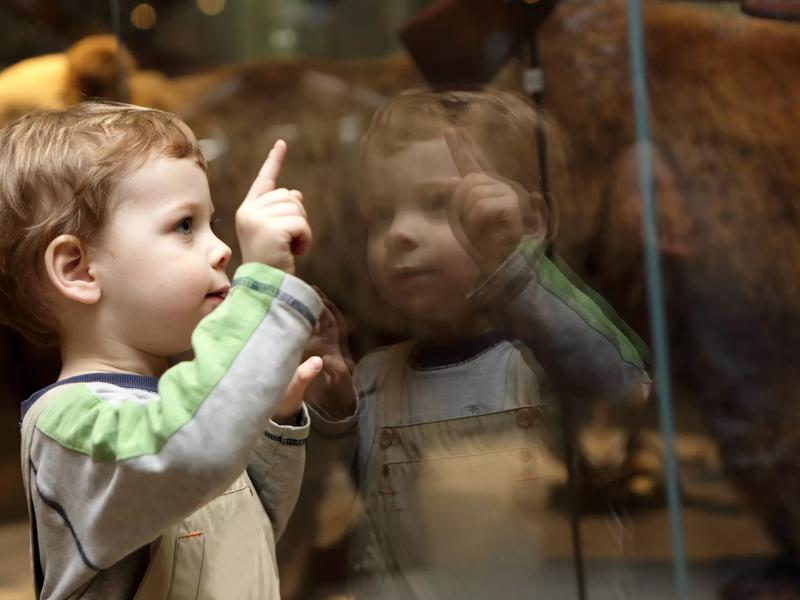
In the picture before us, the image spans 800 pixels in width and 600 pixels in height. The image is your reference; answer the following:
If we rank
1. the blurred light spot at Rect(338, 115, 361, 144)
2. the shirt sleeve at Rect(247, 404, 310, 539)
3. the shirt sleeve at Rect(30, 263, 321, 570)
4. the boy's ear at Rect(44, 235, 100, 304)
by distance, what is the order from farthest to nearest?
the blurred light spot at Rect(338, 115, 361, 144) < the shirt sleeve at Rect(247, 404, 310, 539) < the boy's ear at Rect(44, 235, 100, 304) < the shirt sleeve at Rect(30, 263, 321, 570)

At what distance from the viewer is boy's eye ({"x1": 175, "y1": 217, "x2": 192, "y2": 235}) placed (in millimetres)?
707

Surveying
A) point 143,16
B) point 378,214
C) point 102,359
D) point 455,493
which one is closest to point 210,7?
point 143,16

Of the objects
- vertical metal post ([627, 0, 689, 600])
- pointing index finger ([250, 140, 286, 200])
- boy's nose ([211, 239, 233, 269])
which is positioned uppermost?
pointing index finger ([250, 140, 286, 200])

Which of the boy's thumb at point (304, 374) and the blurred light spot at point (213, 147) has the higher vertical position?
the blurred light spot at point (213, 147)

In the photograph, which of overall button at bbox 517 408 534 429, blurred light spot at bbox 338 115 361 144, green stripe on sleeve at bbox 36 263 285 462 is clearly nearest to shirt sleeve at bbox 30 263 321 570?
green stripe on sleeve at bbox 36 263 285 462

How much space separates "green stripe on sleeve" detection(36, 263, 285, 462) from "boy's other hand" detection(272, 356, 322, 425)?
141mm

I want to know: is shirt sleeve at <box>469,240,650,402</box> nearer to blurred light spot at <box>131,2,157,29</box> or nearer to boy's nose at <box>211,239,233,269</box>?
boy's nose at <box>211,239,233,269</box>

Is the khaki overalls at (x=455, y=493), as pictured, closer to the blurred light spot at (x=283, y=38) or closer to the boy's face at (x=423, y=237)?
the boy's face at (x=423, y=237)

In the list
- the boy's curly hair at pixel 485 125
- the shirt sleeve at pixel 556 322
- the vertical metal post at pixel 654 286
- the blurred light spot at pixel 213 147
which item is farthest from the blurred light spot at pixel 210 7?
the shirt sleeve at pixel 556 322

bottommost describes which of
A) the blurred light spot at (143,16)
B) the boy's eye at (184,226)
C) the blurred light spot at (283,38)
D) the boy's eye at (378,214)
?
the boy's eye at (378,214)

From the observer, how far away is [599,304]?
80 centimetres

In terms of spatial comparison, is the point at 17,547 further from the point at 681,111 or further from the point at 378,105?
the point at 681,111

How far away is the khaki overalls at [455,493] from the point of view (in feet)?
2.47

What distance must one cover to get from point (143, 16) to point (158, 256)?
0.52 metres
